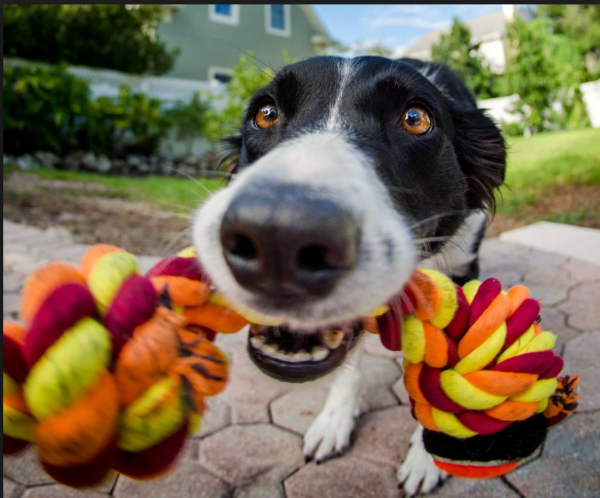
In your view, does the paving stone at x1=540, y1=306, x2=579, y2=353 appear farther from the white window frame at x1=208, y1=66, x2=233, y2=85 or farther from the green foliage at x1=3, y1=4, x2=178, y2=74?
the white window frame at x1=208, y1=66, x2=233, y2=85

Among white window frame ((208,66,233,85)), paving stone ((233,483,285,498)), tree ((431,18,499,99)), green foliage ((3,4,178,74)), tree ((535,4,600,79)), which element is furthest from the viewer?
tree ((535,4,600,79))

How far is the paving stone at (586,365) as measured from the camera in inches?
82.7

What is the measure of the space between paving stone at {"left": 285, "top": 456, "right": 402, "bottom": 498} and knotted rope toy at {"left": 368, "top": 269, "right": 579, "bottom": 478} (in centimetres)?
44

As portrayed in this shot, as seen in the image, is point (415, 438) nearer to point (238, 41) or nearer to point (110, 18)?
point (110, 18)

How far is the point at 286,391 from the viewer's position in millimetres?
2377

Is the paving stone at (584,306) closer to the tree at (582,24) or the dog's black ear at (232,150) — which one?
the dog's black ear at (232,150)

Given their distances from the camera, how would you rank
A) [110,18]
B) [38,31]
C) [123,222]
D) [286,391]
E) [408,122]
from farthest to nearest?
[110,18]
[38,31]
[123,222]
[286,391]
[408,122]

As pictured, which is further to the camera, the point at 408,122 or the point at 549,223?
the point at 549,223

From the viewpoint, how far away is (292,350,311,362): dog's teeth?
1.25 m

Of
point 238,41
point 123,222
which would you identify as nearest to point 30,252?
point 123,222

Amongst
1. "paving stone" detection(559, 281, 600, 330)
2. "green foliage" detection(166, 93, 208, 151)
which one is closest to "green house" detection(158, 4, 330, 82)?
"green foliage" detection(166, 93, 208, 151)

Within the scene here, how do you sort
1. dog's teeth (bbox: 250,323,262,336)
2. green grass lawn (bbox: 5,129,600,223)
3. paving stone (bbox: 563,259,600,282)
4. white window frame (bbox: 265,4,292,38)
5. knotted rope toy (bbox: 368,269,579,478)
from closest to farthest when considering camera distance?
knotted rope toy (bbox: 368,269,579,478) → dog's teeth (bbox: 250,323,262,336) → paving stone (bbox: 563,259,600,282) → green grass lawn (bbox: 5,129,600,223) → white window frame (bbox: 265,4,292,38)

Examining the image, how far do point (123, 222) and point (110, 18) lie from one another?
40.2 feet

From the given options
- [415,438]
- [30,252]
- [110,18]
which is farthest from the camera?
[110,18]
